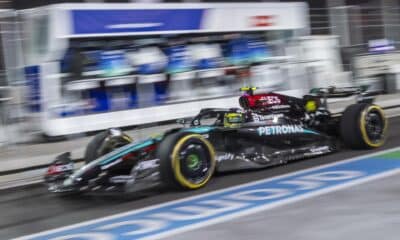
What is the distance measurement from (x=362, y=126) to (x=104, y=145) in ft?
11.2

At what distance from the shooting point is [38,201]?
23.6ft

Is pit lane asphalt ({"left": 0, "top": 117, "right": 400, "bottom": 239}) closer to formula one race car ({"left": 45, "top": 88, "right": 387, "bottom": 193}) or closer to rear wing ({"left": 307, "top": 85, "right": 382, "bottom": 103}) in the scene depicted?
formula one race car ({"left": 45, "top": 88, "right": 387, "bottom": 193})

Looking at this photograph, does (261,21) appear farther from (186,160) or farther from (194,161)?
(186,160)

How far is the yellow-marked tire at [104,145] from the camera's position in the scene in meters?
7.91

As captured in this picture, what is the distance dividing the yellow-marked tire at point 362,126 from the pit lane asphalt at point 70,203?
0.30 metres

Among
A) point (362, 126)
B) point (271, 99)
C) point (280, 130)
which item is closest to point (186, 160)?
point (280, 130)

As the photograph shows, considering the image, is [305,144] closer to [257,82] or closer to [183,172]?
[183,172]

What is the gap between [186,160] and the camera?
6840mm

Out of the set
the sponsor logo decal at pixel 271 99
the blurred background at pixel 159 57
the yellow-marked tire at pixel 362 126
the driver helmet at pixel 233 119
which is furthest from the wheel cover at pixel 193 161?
the blurred background at pixel 159 57

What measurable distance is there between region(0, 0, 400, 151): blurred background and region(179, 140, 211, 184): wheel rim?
16.9ft

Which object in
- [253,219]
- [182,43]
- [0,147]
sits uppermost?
[182,43]

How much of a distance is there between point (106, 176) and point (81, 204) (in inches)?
15.7

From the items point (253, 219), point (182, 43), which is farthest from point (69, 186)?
point (182, 43)

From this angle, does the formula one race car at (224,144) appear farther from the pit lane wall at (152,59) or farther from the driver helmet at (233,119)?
the pit lane wall at (152,59)
